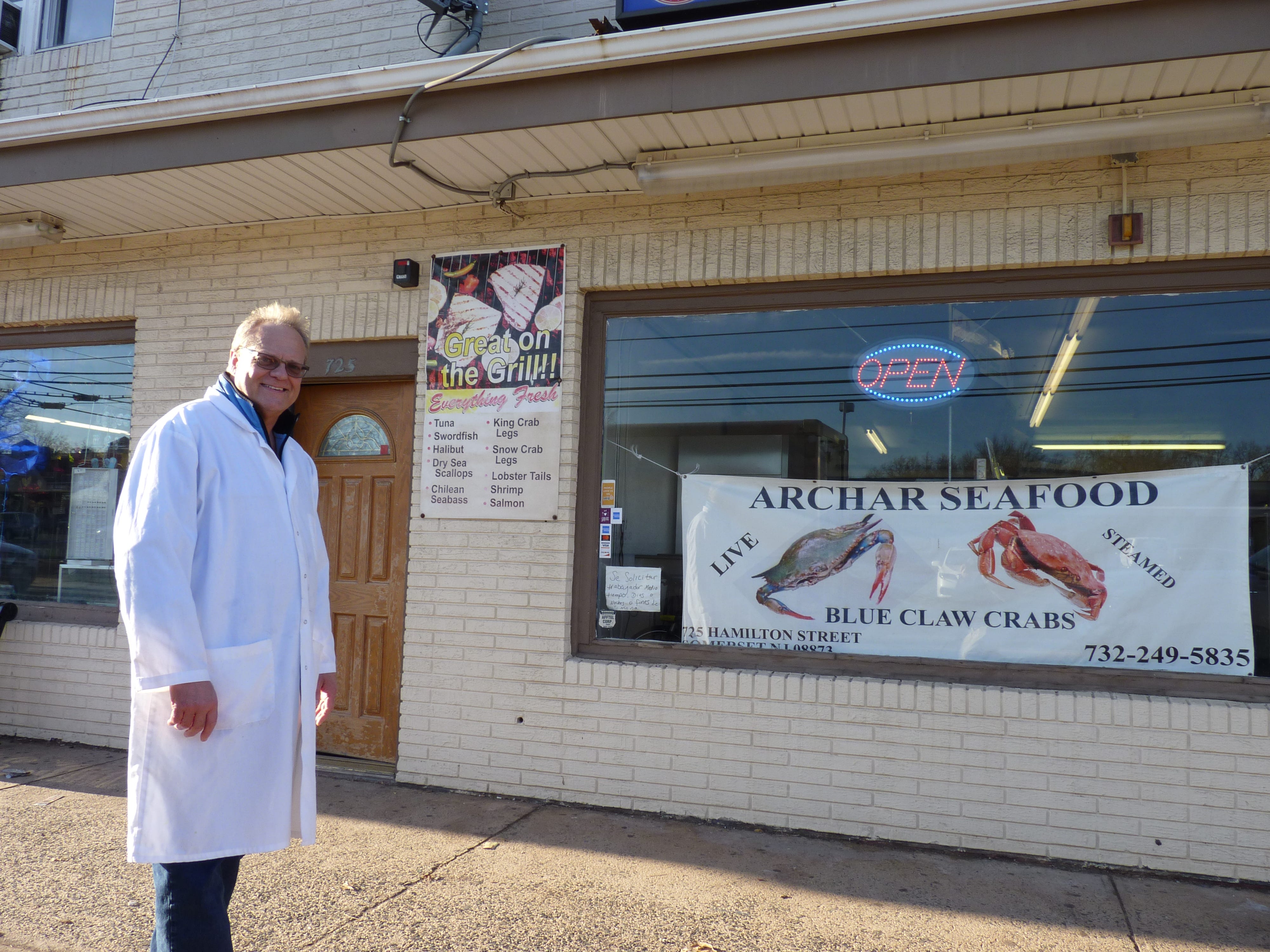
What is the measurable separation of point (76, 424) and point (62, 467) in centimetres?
31

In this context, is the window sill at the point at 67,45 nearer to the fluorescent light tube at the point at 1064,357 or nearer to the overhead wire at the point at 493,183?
the overhead wire at the point at 493,183

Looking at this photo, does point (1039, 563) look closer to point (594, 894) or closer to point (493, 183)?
point (594, 894)

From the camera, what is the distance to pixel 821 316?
15.7 ft

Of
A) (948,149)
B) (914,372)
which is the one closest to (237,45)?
(948,149)

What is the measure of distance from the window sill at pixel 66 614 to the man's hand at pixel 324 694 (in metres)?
3.79

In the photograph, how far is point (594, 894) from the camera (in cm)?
368

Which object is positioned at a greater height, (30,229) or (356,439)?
(30,229)

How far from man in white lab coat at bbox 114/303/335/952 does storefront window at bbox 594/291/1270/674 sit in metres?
2.50

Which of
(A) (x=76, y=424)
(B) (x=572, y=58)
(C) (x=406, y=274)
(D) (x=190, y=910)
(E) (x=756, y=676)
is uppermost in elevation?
(B) (x=572, y=58)

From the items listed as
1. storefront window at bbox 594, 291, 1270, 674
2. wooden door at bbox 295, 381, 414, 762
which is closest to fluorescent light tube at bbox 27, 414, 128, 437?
wooden door at bbox 295, 381, 414, 762

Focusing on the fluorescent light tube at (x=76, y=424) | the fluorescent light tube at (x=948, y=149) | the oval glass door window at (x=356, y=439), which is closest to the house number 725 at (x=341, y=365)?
the oval glass door window at (x=356, y=439)

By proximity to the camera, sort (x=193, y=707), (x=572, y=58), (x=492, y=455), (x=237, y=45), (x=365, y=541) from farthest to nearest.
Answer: (x=237, y=45), (x=365, y=541), (x=492, y=455), (x=572, y=58), (x=193, y=707)

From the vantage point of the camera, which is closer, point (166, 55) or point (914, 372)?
point (914, 372)

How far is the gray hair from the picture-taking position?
A: 270cm
